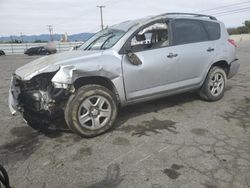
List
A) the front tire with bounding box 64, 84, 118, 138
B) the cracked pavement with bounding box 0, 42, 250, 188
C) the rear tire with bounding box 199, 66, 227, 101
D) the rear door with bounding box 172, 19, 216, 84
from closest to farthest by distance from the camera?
the cracked pavement with bounding box 0, 42, 250, 188, the front tire with bounding box 64, 84, 118, 138, the rear door with bounding box 172, 19, 216, 84, the rear tire with bounding box 199, 66, 227, 101

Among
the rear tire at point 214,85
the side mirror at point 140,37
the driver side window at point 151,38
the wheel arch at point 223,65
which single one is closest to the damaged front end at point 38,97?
the driver side window at point 151,38

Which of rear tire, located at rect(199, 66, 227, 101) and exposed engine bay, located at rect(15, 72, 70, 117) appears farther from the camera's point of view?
rear tire, located at rect(199, 66, 227, 101)

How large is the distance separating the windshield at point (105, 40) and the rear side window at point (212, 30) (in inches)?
77.2

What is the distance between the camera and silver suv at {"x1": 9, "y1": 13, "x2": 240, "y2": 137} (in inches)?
167

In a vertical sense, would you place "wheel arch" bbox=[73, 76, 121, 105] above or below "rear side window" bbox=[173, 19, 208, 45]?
below

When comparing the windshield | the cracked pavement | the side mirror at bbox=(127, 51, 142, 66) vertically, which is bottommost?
the cracked pavement

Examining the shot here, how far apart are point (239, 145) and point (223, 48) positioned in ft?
8.83

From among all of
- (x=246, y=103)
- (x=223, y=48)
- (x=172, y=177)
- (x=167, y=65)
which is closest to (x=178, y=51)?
Result: (x=167, y=65)

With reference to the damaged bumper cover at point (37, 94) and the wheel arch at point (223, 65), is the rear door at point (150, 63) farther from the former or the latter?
the wheel arch at point (223, 65)

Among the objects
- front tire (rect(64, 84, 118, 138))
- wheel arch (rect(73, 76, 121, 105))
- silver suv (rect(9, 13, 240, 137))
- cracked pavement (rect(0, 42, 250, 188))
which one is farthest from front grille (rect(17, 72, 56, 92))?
cracked pavement (rect(0, 42, 250, 188))

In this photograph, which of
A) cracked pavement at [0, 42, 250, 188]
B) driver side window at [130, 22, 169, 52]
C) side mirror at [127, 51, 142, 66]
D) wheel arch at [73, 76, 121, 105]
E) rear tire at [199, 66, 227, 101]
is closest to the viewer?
cracked pavement at [0, 42, 250, 188]

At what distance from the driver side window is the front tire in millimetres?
1007

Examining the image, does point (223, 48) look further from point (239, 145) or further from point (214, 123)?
point (239, 145)

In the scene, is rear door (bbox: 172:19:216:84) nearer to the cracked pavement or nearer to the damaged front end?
the cracked pavement
